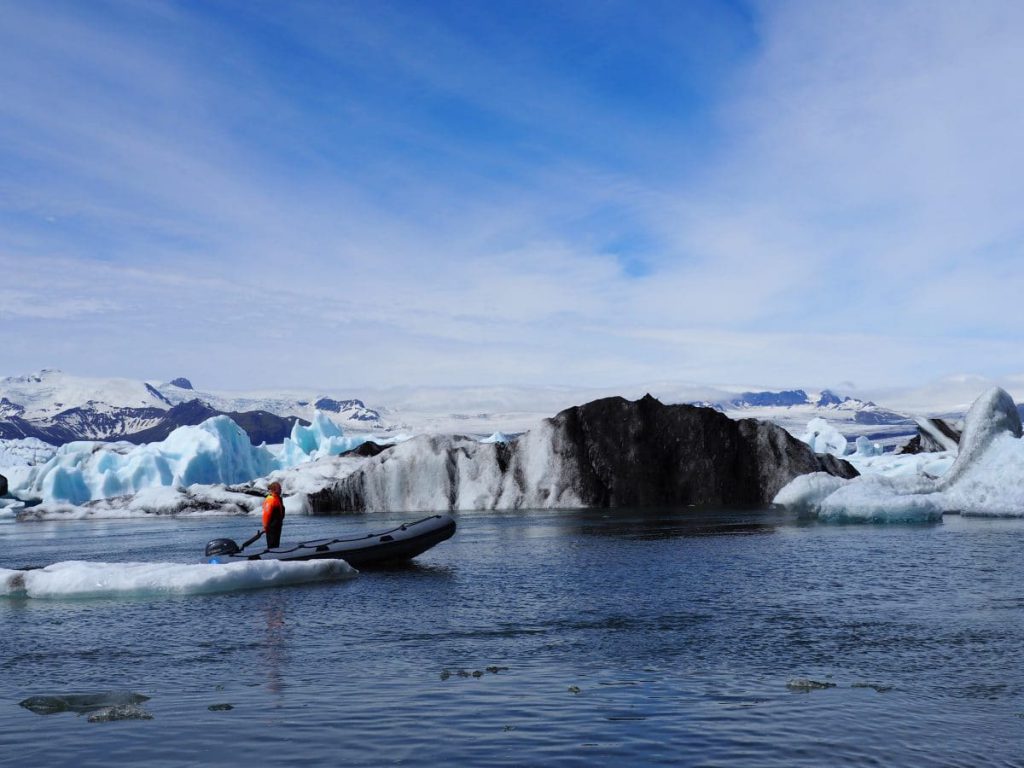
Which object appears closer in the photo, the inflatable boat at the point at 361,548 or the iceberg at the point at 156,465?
the inflatable boat at the point at 361,548

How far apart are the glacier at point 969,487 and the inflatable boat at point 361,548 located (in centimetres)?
2219

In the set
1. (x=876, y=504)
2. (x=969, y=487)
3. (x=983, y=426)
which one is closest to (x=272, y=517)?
(x=876, y=504)

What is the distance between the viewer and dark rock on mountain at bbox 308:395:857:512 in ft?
229

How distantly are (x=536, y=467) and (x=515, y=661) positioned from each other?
5708 cm

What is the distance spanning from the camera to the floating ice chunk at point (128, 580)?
21.4 meters

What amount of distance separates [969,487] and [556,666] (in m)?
38.2

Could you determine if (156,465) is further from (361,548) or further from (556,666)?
(556,666)

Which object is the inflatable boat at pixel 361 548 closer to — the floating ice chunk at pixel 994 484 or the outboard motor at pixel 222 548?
the outboard motor at pixel 222 548

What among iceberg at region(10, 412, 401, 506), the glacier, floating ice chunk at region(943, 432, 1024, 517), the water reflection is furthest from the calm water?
iceberg at region(10, 412, 401, 506)

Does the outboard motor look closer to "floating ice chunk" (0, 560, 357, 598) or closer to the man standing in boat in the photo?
the man standing in boat

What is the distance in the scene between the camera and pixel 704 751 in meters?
8.43

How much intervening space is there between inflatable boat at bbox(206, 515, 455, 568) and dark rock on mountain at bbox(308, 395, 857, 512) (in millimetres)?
39803

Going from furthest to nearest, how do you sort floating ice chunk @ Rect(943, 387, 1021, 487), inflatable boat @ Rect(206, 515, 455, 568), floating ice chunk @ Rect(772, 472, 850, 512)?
floating ice chunk @ Rect(772, 472, 850, 512) < floating ice chunk @ Rect(943, 387, 1021, 487) < inflatable boat @ Rect(206, 515, 455, 568)

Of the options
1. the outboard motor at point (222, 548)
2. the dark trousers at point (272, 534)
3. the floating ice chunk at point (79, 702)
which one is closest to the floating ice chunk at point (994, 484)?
the dark trousers at point (272, 534)
